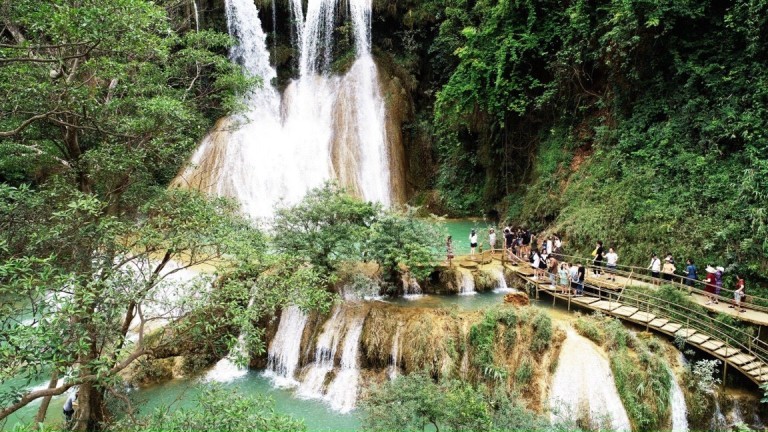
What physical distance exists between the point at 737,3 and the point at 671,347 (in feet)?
35.2

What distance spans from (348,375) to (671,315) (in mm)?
8875

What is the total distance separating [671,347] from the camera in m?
11.0

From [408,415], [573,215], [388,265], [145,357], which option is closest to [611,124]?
[573,215]

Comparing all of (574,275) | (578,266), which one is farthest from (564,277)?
(578,266)

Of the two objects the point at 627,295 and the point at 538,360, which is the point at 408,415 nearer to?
the point at 538,360

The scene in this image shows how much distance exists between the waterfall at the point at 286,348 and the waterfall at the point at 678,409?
31.0 feet

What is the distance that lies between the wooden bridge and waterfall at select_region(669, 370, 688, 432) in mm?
1270

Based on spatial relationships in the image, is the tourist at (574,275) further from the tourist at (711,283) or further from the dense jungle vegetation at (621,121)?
the tourist at (711,283)

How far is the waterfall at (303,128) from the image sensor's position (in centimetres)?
2403

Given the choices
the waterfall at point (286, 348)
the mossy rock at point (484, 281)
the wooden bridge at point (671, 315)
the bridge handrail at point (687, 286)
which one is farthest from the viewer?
the mossy rock at point (484, 281)

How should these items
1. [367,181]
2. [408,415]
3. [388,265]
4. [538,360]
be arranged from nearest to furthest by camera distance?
[408,415], [538,360], [388,265], [367,181]

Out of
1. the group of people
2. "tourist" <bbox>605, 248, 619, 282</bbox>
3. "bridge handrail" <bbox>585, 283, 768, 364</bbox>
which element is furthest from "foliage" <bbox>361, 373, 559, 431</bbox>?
"tourist" <bbox>605, 248, 619, 282</bbox>

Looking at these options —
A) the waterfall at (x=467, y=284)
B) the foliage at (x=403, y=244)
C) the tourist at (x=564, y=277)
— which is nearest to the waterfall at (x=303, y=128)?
the waterfall at (x=467, y=284)

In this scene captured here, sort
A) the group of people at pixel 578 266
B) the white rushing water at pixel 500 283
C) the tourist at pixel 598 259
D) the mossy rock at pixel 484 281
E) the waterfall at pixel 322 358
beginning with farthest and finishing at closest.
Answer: the white rushing water at pixel 500 283 < the mossy rock at pixel 484 281 < the tourist at pixel 598 259 < the waterfall at pixel 322 358 < the group of people at pixel 578 266
